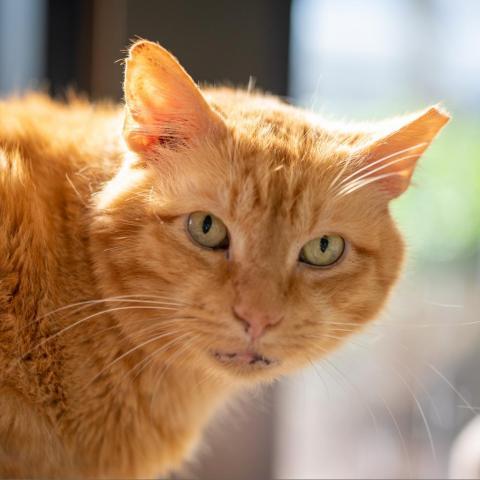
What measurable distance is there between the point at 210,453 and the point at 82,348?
3.78 ft

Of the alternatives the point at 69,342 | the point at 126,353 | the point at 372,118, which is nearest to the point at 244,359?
the point at 126,353

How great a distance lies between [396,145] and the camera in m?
1.47

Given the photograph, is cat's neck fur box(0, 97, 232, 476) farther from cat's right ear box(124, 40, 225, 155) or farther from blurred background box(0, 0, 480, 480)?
blurred background box(0, 0, 480, 480)

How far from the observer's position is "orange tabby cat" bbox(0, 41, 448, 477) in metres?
1.32

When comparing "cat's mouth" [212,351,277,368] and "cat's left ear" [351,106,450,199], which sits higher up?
"cat's left ear" [351,106,450,199]

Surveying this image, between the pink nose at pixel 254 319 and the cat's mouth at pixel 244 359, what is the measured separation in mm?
56

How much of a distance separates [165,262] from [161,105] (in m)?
0.29

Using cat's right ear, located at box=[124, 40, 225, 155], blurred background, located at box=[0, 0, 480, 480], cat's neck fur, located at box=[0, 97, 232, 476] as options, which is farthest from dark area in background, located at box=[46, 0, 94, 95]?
cat's right ear, located at box=[124, 40, 225, 155]

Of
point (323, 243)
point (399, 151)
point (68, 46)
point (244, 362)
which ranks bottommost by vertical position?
point (244, 362)

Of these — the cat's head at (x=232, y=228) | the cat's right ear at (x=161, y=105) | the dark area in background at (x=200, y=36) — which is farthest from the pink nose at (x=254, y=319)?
the dark area in background at (x=200, y=36)

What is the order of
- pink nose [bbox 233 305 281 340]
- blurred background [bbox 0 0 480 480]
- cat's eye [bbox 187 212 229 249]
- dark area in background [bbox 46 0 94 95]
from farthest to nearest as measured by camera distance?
1. dark area in background [bbox 46 0 94 95]
2. blurred background [bbox 0 0 480 480]
3. cat's eye [bbox 187 212 229 249]
4. pink nose [bbox 233 305 281 340]

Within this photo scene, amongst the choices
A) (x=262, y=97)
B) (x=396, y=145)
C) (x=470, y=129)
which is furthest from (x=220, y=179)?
(x=470, y=129)

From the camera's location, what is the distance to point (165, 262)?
1364 millimetres

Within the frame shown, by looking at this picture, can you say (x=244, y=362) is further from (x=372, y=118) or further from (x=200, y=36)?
(x=200, y=36)
